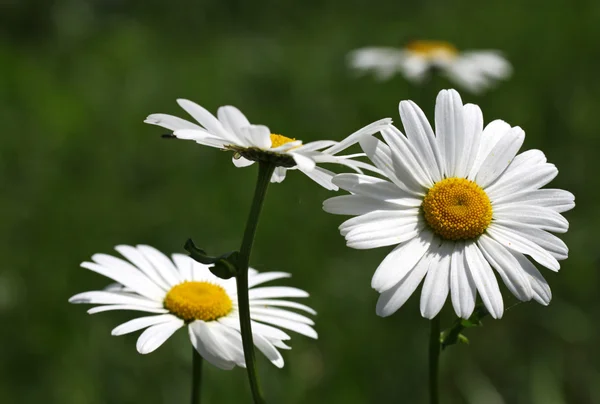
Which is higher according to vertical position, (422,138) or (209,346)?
(422,138)

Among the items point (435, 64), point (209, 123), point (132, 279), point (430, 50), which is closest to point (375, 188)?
A: point (209, 123)

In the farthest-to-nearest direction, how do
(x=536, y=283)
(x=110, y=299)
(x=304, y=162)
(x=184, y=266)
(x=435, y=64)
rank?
(x=435, y=64), (x=184, y=266), (x=110, y=299), (x=536, y=283), (x=304, y=162)

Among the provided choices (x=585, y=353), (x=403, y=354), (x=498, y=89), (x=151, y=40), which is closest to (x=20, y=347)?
(x=403, y=354)

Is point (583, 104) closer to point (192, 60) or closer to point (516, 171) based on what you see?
point (192, 60)

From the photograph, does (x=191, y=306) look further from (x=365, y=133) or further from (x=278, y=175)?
(x=365, y=133)

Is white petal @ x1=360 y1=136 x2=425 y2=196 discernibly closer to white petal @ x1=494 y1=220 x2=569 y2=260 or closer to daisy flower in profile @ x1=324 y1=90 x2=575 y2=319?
daisy flower in profile @ x1=324 y1=90 x2=575 y2=319

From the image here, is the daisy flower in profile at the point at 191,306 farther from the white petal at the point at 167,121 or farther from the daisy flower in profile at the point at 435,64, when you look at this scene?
the daisy flower in profile at the point at 435,64

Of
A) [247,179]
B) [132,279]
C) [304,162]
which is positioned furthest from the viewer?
[247,179]

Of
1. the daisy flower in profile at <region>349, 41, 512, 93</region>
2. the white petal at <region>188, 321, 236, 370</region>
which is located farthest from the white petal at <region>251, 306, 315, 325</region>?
the daisy flower in profile at <region>349, 41, 512, 93</region>
